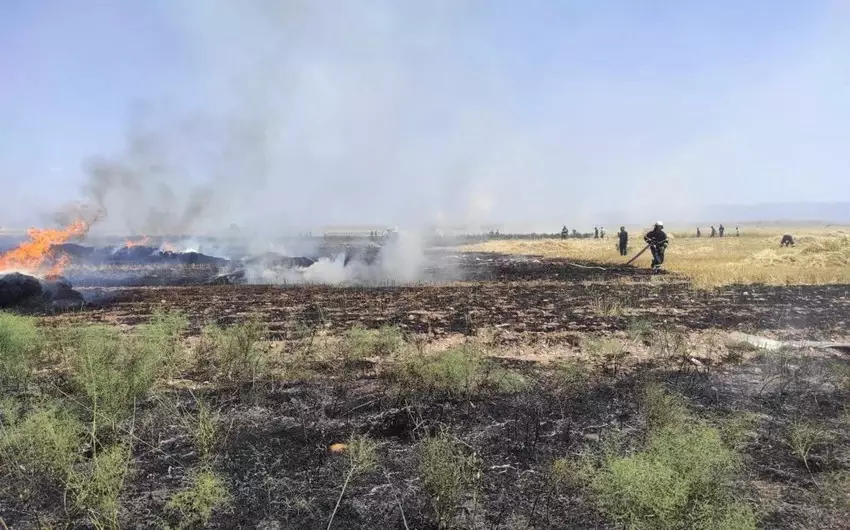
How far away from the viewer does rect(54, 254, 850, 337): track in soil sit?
40.2 ft

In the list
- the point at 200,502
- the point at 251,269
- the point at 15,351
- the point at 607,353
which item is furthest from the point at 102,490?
the point at 251,269

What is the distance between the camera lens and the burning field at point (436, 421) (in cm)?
434

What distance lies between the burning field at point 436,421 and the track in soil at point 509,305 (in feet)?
0.59

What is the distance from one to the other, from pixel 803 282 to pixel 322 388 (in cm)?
2006

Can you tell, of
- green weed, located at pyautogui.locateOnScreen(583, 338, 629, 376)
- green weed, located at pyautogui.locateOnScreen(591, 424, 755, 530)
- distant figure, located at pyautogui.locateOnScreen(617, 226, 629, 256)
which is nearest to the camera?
green weed, located at pyautogui.locateOnScreen(591, 424, 755, 530)

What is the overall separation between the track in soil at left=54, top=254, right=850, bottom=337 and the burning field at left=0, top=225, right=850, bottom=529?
0.59 ft

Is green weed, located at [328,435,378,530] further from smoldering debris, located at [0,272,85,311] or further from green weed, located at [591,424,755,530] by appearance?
smoldering debris, located at [0,272,85,311]

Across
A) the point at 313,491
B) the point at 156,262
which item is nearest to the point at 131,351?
the point at 313,491

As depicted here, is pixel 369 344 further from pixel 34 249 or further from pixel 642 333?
pixel 34 249

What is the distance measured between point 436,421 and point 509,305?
9.37 m

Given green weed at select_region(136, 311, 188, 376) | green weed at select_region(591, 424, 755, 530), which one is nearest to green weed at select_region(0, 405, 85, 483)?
green weed at select_region(136, 311, 188, 376)

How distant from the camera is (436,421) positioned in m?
6.23

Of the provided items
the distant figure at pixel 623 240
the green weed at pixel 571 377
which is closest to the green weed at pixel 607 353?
the green weed at pixel 571 377

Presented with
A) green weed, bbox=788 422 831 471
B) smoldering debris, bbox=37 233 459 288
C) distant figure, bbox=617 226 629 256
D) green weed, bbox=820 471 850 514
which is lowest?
green weed, bbox=820 471 850 514
